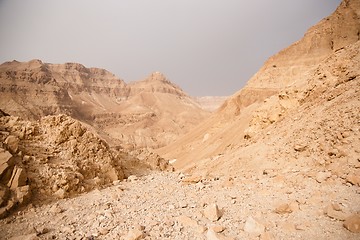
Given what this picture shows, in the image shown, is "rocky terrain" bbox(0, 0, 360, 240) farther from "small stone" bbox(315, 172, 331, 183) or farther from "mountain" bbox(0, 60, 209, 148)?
"mountain" bbox(0, 60, 209, 148)

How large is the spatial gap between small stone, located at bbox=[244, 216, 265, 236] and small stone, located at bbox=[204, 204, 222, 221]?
1.96 feet

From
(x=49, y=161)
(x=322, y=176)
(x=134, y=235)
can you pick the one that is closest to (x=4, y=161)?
(x=49, y=161)

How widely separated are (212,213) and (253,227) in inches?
33.3

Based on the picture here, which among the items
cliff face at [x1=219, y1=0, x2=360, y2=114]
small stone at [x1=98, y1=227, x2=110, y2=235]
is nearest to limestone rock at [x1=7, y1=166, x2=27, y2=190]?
small stone at [x1=98, y1=227, x2=110, y2=235]

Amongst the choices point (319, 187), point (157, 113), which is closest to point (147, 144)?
point (157, 113)

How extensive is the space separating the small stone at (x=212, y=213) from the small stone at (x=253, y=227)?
1.96 ft

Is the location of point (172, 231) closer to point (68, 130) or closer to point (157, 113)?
point (68, 130)

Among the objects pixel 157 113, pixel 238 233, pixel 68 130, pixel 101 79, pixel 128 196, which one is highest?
pixel 101 79

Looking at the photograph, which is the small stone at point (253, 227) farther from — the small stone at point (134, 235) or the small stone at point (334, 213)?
the small stone at point (134, 235)

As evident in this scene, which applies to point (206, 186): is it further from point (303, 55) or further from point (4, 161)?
point (303, 55)

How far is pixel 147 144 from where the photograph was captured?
55.4 meters

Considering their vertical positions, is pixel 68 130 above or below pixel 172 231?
above

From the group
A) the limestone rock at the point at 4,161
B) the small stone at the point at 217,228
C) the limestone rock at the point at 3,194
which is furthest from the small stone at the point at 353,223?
the limestone rock at the point at 4,161

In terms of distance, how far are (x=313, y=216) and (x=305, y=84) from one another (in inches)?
410
